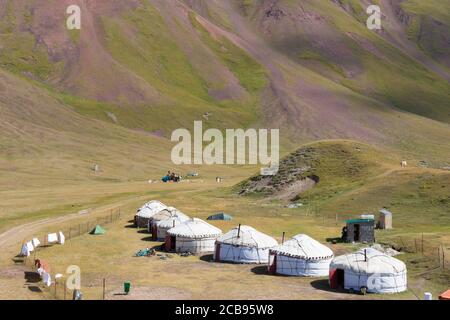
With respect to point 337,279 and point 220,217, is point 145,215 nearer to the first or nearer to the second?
point 220,217

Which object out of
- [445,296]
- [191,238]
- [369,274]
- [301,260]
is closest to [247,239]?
[191,238]

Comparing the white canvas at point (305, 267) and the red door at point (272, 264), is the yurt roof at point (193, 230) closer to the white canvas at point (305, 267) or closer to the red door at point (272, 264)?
the red door at point (272, 264)

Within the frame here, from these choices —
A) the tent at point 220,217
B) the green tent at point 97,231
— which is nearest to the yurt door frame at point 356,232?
the tent at point 220,217

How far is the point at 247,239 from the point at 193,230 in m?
6.24

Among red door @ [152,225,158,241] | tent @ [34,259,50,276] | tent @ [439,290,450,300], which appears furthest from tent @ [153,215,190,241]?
tent @ [439,290,450,300]

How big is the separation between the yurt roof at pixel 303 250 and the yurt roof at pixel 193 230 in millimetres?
9671

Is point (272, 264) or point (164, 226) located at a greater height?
point (164, 226)

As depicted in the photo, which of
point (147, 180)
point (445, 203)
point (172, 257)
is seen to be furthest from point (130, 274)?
point (147, 180)

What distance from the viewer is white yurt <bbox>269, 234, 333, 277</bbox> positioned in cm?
4800

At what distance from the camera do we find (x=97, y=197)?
100875 mm

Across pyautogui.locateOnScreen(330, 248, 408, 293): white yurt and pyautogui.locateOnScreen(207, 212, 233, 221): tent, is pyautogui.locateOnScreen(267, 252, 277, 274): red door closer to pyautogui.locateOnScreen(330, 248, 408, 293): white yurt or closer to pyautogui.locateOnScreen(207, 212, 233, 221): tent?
pyautogui.locateOnScreen(330, 248, 408, 293): white yurt

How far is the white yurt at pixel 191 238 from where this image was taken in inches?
2244

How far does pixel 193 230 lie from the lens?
57.4m
